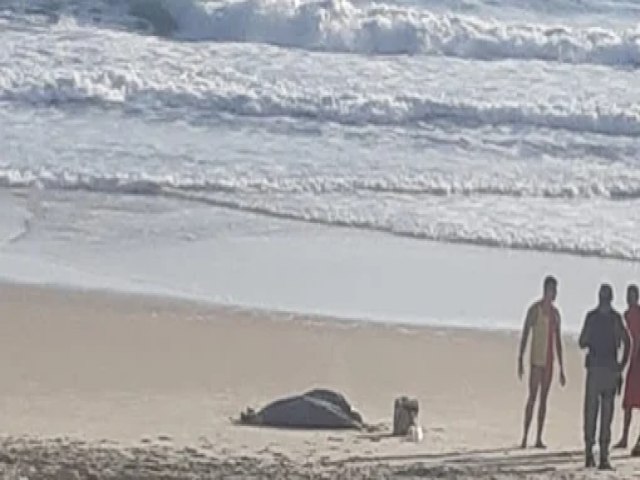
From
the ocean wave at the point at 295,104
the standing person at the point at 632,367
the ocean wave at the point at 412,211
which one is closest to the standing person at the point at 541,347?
the standing person at the point at 632,367

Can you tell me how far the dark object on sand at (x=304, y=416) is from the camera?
39.7 feet

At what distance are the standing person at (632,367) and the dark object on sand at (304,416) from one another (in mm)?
1691

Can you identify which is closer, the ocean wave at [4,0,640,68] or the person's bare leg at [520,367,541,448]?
the person's bare leg at [520,367,541,448]

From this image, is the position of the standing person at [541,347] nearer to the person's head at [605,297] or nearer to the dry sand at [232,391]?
the dry sand at [232,391]

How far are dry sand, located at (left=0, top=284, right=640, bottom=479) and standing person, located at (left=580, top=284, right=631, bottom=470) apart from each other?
11.5 inches

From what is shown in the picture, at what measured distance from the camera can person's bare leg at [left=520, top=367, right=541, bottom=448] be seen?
40.1 ft

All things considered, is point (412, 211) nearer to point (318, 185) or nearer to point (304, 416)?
point (318, 185)

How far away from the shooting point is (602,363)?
1177cm

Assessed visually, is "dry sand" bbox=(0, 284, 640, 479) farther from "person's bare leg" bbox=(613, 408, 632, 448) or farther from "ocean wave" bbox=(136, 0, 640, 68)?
"ocean wave" bbox=(136, 0, 640, 68)

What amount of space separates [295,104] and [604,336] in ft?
41.5

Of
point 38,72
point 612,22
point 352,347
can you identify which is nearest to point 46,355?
point 352,347

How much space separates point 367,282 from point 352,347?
6.20ft

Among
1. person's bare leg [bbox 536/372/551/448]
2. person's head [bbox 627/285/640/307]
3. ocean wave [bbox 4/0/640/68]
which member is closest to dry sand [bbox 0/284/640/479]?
person's bare leg [bbox 536/372/551/448]

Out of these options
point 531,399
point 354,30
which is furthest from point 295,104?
point 531,399
